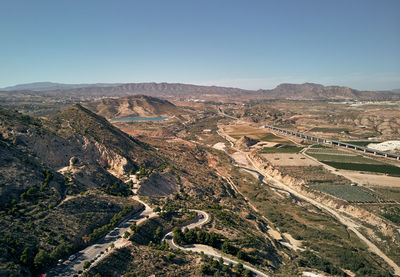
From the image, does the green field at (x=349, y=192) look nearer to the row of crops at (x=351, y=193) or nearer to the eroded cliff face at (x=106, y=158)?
the row of crops at (x=351, y=193)

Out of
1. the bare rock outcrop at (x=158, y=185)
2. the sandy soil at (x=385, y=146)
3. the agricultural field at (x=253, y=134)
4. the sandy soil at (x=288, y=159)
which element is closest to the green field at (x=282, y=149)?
the sandy soil at (x=288, y=159)

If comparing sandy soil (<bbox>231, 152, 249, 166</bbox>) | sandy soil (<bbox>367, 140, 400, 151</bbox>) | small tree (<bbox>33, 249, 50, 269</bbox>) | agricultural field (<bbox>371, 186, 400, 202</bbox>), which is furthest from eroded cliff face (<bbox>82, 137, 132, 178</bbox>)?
sandy soil (<bbox>367, 140, 400, 151</bbox>)

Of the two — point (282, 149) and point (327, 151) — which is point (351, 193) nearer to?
point (327, 151)

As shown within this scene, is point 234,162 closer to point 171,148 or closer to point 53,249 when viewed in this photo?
point 171,148

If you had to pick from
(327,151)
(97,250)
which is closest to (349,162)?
(327,151)

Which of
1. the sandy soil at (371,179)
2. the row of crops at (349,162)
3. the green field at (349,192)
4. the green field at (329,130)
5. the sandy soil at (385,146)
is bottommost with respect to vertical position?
the green field at (349,192)

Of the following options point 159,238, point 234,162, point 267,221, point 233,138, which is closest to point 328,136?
point 233,138
